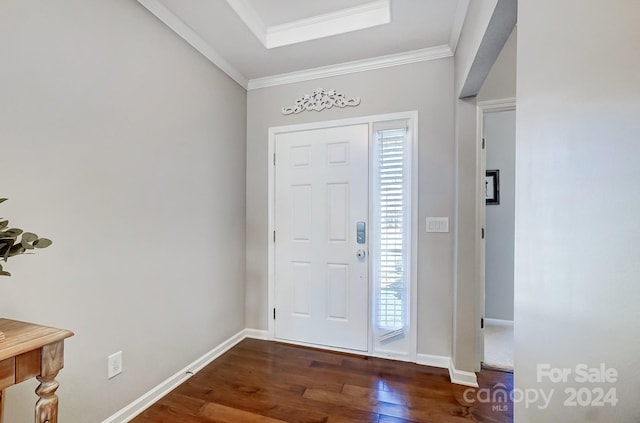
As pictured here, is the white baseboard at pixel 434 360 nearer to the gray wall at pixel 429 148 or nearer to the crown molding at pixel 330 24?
the gray wall at pixel 429 148

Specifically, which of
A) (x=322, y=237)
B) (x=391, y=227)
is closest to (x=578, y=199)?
(x=391, y=227)

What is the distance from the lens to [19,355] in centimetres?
85

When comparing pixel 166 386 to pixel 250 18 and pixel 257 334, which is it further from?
pixel 250 18

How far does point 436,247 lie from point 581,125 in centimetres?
178

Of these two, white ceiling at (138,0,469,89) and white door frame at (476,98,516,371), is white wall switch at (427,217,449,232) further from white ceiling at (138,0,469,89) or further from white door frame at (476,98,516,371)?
white ceiling at (138,0,469,89)

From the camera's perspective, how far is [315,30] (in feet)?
6.88

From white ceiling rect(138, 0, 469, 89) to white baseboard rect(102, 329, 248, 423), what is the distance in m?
2.41

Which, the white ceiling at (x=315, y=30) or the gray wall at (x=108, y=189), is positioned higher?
the white ceiling at (x=315, y=30)

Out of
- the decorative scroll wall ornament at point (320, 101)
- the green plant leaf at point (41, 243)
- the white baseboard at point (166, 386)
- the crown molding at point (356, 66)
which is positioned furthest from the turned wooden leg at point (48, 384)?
the crown molding at point (356, 66)

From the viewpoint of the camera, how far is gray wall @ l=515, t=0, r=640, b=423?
45 cm

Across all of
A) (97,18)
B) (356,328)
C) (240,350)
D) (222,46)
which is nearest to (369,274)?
(356,328)

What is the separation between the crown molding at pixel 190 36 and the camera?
1.75 m

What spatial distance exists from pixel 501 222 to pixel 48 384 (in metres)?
3.62

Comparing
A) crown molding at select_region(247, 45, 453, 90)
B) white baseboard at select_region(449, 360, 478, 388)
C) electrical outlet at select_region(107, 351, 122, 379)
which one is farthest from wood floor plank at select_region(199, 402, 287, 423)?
crown molding at select_region(247, 45, 453, 90)
